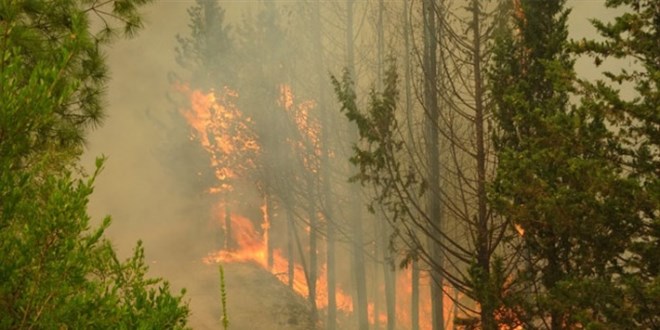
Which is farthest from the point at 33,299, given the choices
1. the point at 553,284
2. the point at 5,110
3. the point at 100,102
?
the point at 553,284

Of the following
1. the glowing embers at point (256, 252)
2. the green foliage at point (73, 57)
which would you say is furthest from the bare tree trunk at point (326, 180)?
the glowing embers at point (256, 252)

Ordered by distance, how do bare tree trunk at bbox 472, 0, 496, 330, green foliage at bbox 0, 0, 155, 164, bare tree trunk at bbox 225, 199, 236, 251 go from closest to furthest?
green foliage at bbox 0, 0, 155, 164, bare tree trunk at bbox 472, 0, 496, 330, bare tree trunk at bbox 225, 199, 236, 251

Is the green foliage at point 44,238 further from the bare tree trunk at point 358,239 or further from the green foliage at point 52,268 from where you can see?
the bare tree trunk at point 358,239

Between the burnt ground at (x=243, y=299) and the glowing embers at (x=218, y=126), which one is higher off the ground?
the glowing embers at (x=218, y=126)

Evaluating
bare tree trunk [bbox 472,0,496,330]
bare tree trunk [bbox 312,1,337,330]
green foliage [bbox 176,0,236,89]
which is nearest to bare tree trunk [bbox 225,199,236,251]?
green foliage [bbox 176,0,236,89]

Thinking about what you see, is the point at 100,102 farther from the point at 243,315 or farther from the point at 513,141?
the point at 243,315

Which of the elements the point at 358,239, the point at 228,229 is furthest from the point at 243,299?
the point at 228,229

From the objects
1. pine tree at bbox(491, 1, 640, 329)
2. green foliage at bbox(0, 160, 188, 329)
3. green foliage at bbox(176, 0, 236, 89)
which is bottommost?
green foliage at bbox(0, 160, 188, 329)

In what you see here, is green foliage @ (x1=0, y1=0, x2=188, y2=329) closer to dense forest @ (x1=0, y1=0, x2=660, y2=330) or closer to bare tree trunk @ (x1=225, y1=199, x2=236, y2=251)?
dense forest @ (x1=0, y1=0, x2=660, y2=330)

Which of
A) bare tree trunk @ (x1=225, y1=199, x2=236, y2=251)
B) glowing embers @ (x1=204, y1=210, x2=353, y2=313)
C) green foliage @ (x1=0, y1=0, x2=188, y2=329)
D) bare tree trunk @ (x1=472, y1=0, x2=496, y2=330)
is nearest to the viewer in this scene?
green foliage @ (x1=0, y1=0, x2=188, y2=329)

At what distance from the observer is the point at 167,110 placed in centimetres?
3231

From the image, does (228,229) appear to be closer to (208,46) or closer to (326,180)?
(208,46)

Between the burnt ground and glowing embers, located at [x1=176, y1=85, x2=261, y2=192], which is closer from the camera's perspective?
the burnt ground

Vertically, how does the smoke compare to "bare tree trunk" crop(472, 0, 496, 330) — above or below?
above
